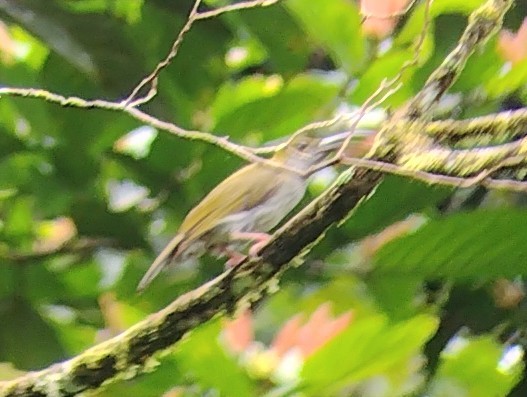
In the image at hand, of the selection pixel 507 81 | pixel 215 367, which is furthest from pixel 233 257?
pixel 507 81

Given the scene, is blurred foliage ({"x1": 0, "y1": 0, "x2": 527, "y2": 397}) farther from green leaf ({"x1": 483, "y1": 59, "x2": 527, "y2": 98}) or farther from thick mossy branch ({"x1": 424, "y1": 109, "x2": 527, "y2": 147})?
thick mossy branch ({"x1": 424, "y1": 109, "x2": 527, "y2": 147})

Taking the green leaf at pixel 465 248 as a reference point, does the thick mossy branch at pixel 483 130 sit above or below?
below

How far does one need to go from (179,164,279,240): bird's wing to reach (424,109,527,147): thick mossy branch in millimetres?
151

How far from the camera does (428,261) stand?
539mm

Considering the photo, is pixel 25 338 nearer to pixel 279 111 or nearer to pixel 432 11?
pixel 279 111

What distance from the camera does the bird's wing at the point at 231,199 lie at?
500mm

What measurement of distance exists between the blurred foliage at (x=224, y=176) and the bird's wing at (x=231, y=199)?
0.05 meters

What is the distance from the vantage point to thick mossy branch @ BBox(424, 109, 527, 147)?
0.36 m

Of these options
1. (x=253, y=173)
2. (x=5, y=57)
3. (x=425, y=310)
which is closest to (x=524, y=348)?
(x=425, y=310)

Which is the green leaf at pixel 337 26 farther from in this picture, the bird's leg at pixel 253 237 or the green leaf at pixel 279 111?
the bird's leg at pixel 253 237


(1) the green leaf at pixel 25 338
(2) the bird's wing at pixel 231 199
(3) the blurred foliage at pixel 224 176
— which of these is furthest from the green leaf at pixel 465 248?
(1) the green leaf at pixel 25 338

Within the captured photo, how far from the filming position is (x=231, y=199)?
509mm

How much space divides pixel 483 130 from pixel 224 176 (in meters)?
0.23

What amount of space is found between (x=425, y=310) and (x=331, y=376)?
0.36ft
